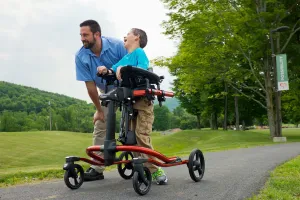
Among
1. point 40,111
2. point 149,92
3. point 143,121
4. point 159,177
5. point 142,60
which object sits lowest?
point 159,177

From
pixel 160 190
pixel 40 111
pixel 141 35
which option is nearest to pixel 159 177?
pixel 160 190

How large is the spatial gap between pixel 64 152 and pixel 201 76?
10.3 m

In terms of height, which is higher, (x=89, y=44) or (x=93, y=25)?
(x=93, y=25)

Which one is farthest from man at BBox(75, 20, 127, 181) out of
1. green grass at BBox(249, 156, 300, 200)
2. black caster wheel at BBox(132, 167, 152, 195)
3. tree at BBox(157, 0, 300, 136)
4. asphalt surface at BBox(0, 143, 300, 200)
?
tree at BBox(157, 0, 300, 136)

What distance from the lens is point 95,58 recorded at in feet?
15.7

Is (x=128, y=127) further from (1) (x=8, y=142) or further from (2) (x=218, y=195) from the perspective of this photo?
(1) (x=8, y=142)

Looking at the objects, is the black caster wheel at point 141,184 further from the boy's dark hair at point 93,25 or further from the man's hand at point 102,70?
the boy's dark hair at point 93,25

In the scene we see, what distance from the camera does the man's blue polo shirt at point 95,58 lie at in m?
4.75

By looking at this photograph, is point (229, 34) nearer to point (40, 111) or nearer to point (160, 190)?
point (160, 190)

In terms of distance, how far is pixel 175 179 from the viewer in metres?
5.00

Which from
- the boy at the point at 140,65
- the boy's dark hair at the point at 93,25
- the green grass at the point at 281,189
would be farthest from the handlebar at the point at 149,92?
the green grass at the point at 281,189

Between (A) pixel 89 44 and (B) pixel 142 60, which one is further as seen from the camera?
(A) pixel 89 44

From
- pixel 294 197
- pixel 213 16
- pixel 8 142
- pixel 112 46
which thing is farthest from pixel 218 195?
pixel 8 142

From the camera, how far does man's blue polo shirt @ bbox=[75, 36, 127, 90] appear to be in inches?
187
